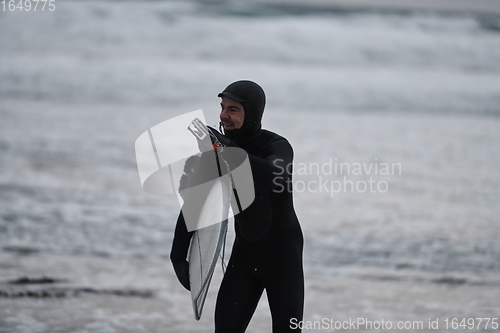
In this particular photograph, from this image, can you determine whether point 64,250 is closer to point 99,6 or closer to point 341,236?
point 341,236

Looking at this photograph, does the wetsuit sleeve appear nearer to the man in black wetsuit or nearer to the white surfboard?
the man in black wetsuit

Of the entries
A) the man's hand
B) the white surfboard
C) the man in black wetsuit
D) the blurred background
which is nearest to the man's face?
the man in black wetsuit

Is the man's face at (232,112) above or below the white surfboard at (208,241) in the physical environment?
above

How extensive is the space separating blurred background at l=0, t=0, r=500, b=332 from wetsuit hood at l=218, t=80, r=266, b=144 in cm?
244

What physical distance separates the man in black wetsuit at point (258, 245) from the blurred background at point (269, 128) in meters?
2.01

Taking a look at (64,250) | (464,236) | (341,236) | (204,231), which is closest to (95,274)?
(64,250)

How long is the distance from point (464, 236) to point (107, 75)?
1650 centimetres

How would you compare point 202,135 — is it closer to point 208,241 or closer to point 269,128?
point 208,241

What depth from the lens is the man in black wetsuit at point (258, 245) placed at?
2.92 metres

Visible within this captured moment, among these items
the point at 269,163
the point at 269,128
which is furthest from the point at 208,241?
the point at 269,128

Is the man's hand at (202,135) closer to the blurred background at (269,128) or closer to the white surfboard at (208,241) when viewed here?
the white surfboard at (208,241)

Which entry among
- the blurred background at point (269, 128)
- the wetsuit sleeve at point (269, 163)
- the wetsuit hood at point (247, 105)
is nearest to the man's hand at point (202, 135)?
the wetsuit sleeve at point (269, 163)

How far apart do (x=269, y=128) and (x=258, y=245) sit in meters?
12.4

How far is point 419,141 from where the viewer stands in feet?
47.8
